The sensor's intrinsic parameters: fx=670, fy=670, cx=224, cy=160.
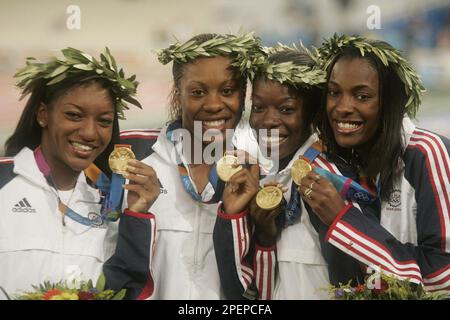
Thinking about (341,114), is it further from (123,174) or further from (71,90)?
(71,90)

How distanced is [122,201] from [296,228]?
82 cm

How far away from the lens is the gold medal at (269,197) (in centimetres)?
→ 300

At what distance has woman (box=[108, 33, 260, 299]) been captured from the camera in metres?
3.08

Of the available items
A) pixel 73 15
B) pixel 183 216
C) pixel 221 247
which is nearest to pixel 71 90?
pixel 73 15

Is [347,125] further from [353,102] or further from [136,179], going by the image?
[136,179]

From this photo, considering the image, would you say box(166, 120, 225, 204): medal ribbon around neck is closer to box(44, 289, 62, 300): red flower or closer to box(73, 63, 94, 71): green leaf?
box(73, 63, 94, 71): green leaf

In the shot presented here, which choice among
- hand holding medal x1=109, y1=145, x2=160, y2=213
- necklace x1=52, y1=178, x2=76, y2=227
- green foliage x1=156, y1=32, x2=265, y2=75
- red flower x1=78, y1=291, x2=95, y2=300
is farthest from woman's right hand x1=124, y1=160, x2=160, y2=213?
green foliage x1=156, y1=32, x2=265, y2=75

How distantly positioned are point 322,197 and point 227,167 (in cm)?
45

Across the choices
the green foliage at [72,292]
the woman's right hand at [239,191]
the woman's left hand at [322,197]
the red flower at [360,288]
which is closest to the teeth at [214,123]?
the woman's right hand at [239,191]

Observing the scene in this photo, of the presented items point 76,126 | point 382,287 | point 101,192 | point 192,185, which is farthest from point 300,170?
point 76,126

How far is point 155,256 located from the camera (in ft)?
10.2

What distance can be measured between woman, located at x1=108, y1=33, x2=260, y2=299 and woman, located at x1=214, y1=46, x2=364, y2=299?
0.32 feet

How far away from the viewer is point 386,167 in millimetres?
3006

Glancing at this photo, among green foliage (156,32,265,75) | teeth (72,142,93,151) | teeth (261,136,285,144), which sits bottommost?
teeth (72,142,93,151)
